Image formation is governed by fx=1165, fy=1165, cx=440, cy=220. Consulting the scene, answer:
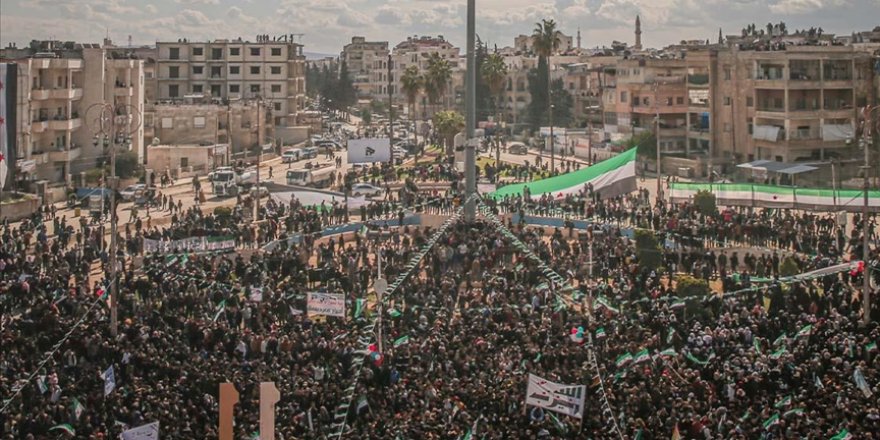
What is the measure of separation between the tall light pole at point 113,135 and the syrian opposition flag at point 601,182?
16086 millimetres

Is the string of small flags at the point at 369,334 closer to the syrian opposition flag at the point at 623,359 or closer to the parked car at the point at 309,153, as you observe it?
the syrian opposition flag at the point at 623,359

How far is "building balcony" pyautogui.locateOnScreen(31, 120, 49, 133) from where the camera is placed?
58031 mm

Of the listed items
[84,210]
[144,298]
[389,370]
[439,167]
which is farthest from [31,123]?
[389,370]

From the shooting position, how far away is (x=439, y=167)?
61.4 m

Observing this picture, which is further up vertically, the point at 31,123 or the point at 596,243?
the point at 31,123

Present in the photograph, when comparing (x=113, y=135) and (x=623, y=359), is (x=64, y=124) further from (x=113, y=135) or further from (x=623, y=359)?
(x=623, y=359)

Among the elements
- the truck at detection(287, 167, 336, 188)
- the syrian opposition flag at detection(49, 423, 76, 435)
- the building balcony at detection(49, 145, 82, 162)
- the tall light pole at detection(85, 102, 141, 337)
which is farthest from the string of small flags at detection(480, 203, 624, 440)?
the building balcony at detection(49, 145, 82, 162)

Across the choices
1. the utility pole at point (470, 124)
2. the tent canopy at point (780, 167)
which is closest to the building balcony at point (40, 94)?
the utility pole at point (470, 124)

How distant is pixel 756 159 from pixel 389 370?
42.3 metres

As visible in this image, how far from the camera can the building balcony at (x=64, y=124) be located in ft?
197

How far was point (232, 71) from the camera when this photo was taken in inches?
3585

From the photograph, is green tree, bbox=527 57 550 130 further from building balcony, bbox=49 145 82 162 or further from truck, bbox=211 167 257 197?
building balcony, bbox=49 145 82 162

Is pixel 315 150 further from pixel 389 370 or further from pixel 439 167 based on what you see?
pixel 389 370

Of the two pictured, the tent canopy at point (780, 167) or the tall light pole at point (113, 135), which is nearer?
the tall light pole at point (113, 135)
